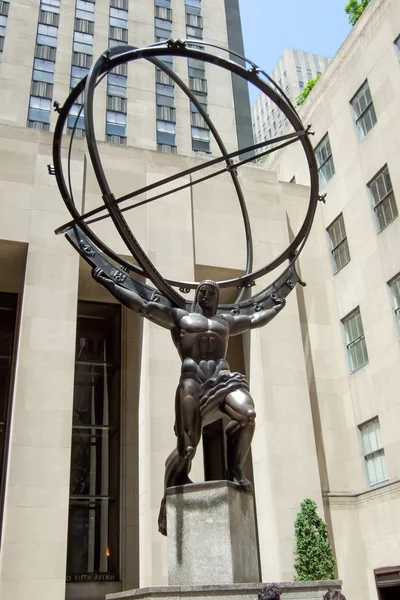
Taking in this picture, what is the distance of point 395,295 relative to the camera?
19125mm

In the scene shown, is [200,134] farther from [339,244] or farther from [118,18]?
[339,244]

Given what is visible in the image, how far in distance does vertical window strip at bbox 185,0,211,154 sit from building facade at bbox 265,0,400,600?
18.7m

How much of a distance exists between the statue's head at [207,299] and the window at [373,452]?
13.4m

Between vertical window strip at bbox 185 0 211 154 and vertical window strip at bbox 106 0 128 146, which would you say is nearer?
vertical window strip at bbox 106 0 128 146

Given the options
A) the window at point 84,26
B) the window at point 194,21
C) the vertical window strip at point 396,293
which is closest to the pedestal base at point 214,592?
the vertical window strip at point 396,293

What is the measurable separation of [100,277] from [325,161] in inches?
746

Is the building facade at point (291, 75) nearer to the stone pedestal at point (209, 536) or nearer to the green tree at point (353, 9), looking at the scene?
the green tree at point (353, 9)

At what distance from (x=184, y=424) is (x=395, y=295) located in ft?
46.7

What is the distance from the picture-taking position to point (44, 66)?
4047 centimetres

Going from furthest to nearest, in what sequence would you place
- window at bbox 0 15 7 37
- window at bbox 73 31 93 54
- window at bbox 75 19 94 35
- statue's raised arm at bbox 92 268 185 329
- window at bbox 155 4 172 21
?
1. window at bbox 155 4 172 21
2. window at bbox 75 19 94 35
3. window at bbox 73 31 93 54
4. window at bbox 0 15 7 37
5. statue's raised arm at bbox 92 268 185 329

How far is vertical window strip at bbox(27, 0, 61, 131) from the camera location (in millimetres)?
38344

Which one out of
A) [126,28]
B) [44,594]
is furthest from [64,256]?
[126,28]

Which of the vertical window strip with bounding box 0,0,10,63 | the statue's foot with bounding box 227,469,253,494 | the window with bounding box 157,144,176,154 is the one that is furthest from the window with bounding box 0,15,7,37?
the statue's foot with bounding box 227,469,253,494

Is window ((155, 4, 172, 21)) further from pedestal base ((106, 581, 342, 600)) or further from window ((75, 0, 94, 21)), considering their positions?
pedestal base ((106, 581, 342, 600))
